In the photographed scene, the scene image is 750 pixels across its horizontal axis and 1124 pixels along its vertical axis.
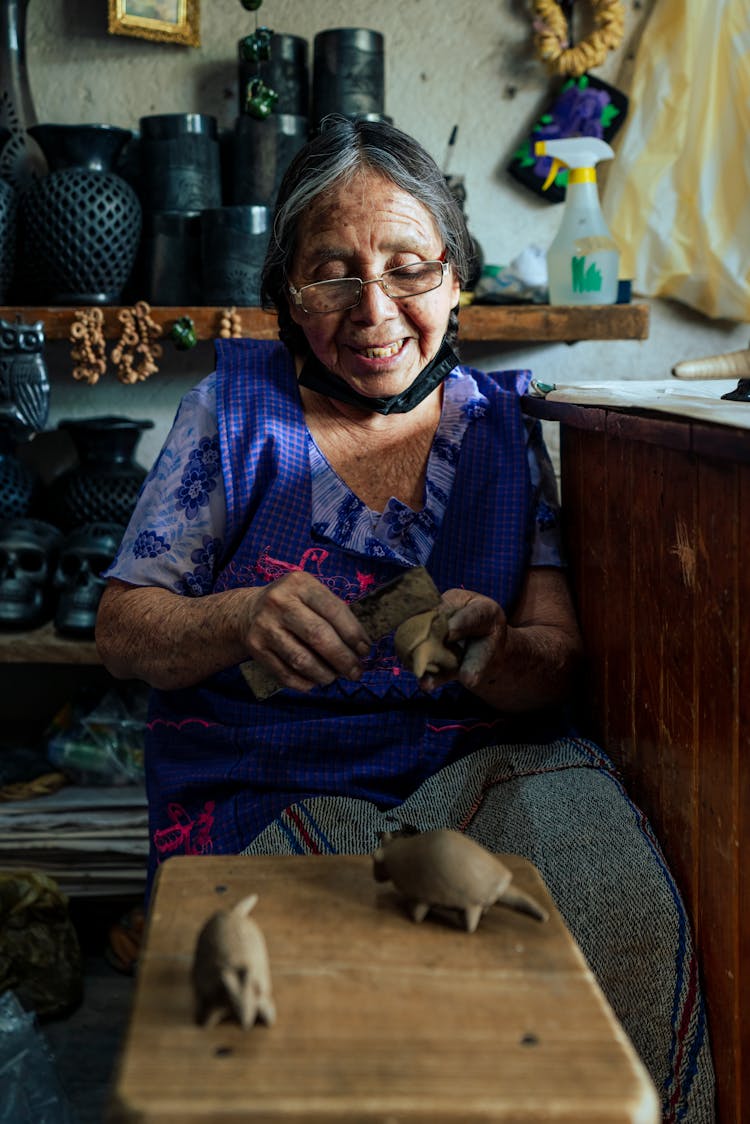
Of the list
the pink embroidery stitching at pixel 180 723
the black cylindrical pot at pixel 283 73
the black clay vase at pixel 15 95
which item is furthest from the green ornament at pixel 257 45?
the pink embroidery stitching at pixel 180 723

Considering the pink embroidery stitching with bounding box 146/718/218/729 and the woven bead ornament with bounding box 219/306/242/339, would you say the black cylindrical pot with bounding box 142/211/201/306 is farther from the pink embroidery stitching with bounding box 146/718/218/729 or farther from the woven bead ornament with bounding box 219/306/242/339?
the pink embroidery stitching with bounding box 146/718/218/729

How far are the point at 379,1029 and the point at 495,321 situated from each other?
5.93 feet

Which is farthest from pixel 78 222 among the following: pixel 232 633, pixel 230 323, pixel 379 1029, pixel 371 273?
pixel 379 1029

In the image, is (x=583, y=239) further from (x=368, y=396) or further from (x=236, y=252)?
(x=368, y=396)

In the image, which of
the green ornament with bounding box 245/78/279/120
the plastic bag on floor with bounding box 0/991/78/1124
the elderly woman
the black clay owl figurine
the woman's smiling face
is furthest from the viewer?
the green ornament with bounding box 245/78/279/120

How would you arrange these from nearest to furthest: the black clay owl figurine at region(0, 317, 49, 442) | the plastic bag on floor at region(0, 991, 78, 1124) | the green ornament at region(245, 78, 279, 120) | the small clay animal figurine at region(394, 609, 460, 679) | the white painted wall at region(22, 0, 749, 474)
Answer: the small clay animal figurine at region(394, 609, 460, 679), the plastic bag on floor at region(0, 991, 78, 1124), the black clay owl figurine at region(0, 317, 49, 442), the green ornament at region(245, 78, 279, 120), the white painted wall at region(22, 0, 749, 474)

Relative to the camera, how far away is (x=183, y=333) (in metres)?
2.33

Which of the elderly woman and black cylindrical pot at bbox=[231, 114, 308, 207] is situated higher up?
black cylindrical pot at bbox=[231, 114, 308, 207]

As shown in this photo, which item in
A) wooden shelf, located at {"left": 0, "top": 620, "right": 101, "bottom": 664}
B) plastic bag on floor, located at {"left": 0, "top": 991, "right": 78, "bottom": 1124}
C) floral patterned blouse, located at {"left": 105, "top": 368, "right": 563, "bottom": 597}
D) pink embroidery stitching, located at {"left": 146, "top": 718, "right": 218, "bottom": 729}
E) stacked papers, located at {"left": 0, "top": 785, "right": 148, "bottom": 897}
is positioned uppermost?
floral patterned blouse, located at {"left": 105, "top": 368, "right": 563, "bottom": 597}

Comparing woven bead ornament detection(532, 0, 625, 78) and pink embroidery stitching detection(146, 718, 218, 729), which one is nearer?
pink embroidery stitching detection(146, 718, 218, 729)

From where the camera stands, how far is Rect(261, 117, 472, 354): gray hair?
164 centimetres

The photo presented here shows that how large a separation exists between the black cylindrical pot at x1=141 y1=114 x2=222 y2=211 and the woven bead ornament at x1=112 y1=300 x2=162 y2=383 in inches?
10.6

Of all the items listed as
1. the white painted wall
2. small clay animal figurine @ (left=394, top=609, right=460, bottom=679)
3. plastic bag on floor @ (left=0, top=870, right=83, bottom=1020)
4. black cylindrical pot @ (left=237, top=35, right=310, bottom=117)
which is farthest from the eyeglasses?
plastic bag on floor @ (left=0, top=870, right=83, bottom=1020)

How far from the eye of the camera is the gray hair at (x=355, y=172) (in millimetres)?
1638
